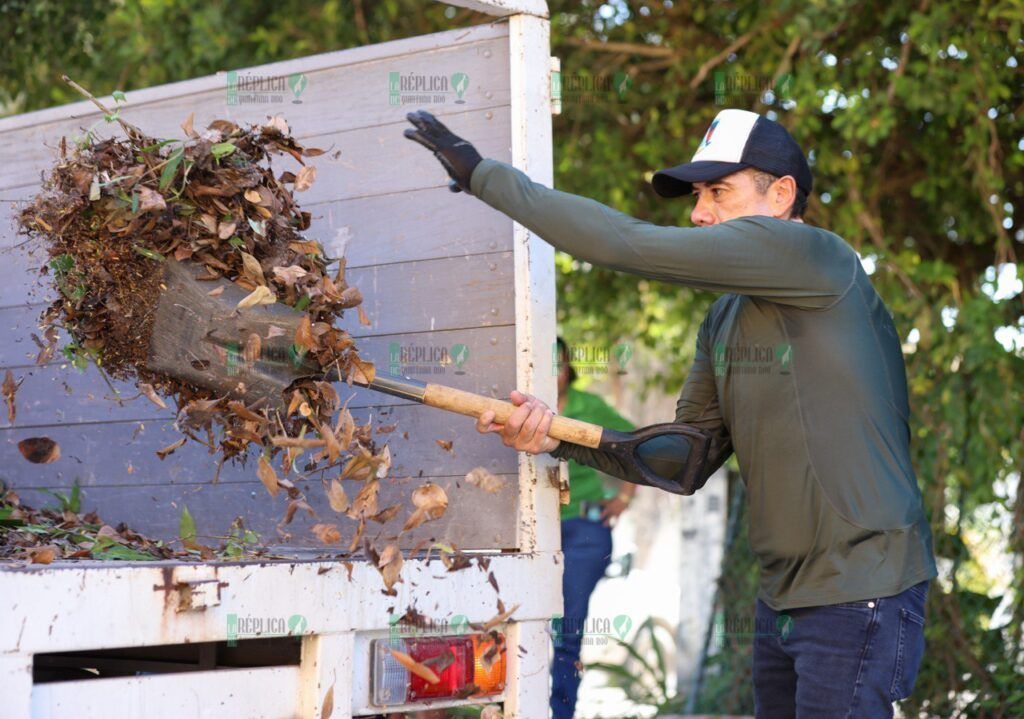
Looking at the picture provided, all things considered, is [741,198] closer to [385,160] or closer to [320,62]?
[385,160]

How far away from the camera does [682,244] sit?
2244mm

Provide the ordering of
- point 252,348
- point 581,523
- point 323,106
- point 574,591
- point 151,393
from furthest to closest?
point 581,523 < point 574,591 < point 323,106 < point 151,393 < point 252,348

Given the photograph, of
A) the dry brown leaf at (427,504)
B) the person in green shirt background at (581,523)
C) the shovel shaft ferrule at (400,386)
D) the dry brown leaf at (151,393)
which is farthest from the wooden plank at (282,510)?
the person in green shirt background at (581,523)

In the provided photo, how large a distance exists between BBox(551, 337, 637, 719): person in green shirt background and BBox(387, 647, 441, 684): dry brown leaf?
92.2 inches

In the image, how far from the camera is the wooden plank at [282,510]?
→ 97.0 inches

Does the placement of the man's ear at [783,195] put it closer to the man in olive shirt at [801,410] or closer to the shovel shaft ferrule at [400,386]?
the man in olive shirt at [801,410]

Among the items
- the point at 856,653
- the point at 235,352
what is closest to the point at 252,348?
the point at 235,352

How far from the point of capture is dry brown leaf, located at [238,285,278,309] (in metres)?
2.22

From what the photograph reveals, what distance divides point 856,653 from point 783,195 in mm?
906

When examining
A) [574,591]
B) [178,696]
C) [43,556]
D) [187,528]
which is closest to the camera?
[178,696]

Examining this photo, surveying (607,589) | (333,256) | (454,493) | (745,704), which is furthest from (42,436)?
(607,589)

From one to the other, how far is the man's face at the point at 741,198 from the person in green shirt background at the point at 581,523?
2.13 meters

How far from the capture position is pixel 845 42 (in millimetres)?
5594

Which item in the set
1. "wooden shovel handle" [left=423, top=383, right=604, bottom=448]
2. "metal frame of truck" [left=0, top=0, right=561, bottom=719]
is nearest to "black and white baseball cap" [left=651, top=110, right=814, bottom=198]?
"metal frame of truck" [left=0, top=0, right=561, bottom=719]
